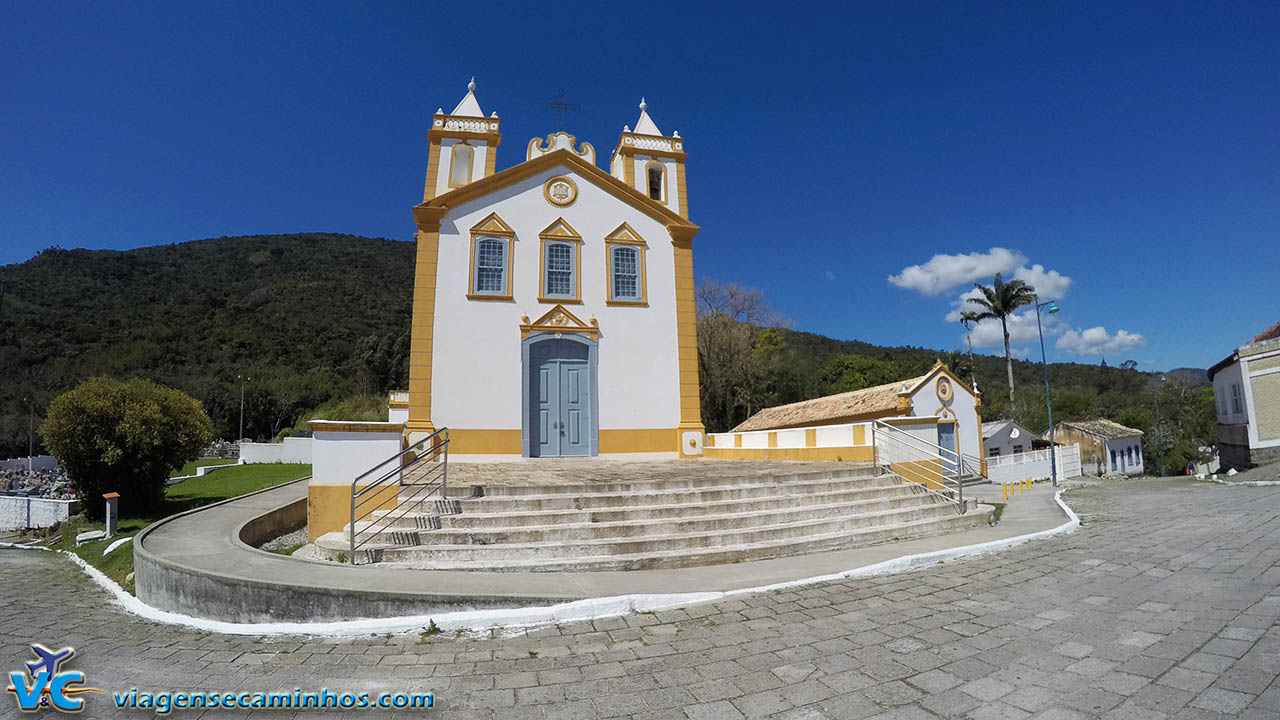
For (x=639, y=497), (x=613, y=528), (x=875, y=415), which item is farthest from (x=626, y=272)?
(x=875, y=415)

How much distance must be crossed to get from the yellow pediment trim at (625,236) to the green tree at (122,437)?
13784 mm

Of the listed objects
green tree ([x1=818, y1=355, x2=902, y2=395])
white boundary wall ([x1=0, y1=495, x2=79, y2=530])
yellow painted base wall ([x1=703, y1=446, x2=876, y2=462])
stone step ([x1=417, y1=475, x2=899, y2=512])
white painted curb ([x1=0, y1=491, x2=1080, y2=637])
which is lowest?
white boundary wall ([x1=0, y1=495, x2=79, y2=530])

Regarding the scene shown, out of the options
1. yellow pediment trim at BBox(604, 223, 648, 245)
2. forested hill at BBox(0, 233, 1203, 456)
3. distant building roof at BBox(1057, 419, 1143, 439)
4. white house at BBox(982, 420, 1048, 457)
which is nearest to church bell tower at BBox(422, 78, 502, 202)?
yellow pediment trim at BBox(604, 223, 648, 245)

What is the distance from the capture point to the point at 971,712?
310 centimetres

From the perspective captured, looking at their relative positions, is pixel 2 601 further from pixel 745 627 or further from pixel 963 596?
A: pixel 963 596

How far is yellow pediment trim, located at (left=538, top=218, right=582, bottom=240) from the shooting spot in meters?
14.2

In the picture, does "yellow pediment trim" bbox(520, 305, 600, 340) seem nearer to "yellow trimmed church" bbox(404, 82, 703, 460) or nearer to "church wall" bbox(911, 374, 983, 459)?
"yellow trimmed church" bbox(404, 82, 703, 460)

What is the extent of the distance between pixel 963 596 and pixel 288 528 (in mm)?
11911

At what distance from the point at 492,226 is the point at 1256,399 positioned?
1130 inches

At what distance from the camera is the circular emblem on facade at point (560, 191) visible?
47.6ft

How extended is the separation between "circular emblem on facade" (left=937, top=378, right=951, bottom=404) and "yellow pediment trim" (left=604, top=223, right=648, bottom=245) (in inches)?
520

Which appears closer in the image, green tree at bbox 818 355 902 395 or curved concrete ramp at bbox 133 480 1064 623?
curved concrete ramp at bbox 133 480 1064 623

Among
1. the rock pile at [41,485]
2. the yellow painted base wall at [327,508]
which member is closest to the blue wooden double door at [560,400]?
the yellow painted base wall at [327,508]

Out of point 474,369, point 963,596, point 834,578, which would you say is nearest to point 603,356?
point 474,369
